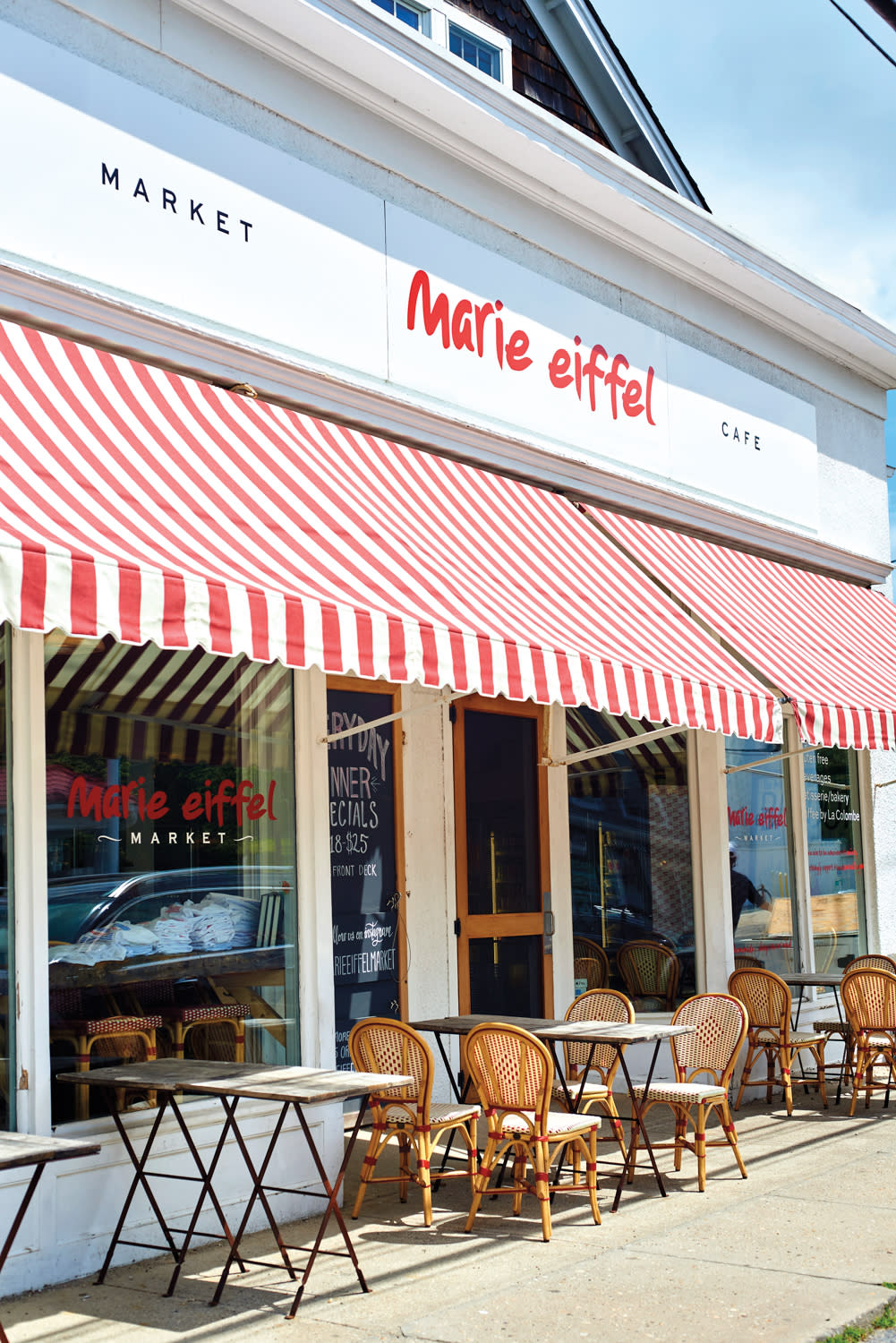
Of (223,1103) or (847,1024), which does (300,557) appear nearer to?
(223,1103)

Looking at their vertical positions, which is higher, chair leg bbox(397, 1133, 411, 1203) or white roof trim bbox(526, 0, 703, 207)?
white roof trim bbox(526, 0, 703, 207)

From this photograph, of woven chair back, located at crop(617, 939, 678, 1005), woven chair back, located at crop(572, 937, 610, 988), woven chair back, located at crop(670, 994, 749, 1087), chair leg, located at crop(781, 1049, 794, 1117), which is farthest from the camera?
woven chair back, located at crop(617, 939, 678, 1005)

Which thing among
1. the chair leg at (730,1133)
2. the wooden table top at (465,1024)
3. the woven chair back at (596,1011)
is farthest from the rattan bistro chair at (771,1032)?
the wooden table top at (465,1024)

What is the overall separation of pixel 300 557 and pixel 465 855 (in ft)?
12.5

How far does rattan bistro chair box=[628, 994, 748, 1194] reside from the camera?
21.7 feet

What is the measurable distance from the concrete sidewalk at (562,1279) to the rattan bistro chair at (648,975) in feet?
9.11

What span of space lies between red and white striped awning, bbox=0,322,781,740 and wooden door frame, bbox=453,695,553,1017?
1658mm

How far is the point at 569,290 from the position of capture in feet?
29.2

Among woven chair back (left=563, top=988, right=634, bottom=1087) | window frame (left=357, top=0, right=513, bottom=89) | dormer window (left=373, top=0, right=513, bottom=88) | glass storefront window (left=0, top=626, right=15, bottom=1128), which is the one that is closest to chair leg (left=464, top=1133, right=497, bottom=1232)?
woven chair back (left=563, top=988, right=634, bottom=1087)

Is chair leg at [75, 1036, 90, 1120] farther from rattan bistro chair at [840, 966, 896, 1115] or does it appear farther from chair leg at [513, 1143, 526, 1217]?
rattan bistro chair at [840, 966, 896, 1115]

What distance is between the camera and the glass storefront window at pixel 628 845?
945 centimetres

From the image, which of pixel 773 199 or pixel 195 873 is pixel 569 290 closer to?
pixel 773 199

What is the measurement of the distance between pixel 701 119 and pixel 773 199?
40.2 inches

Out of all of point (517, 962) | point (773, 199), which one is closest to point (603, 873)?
point (517, 962)
